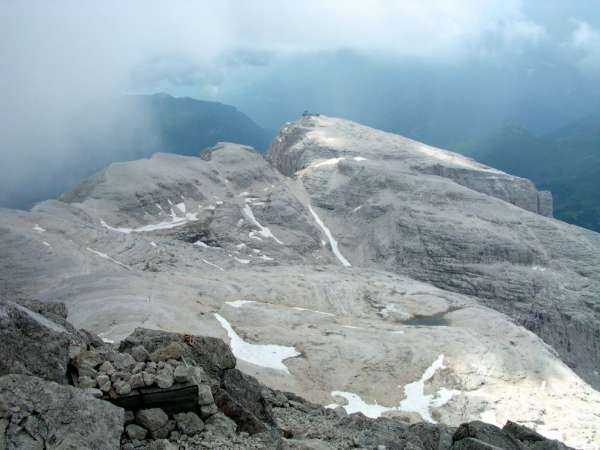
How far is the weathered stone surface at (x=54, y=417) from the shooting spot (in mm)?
11664

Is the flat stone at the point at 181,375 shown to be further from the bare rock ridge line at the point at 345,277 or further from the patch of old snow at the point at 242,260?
the patch of old snow at the point at 242,260

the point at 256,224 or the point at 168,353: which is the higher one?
the point at 168,353

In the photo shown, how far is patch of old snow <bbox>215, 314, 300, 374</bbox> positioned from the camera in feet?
195

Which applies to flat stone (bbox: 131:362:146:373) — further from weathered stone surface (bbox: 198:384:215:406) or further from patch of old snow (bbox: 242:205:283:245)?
patch of old snow (bbox: 242:205:283:245)

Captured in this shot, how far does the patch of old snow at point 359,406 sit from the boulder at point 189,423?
1491 inches

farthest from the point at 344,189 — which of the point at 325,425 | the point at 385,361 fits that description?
the point at 325,425

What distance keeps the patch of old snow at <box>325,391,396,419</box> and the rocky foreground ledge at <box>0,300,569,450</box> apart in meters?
31.0

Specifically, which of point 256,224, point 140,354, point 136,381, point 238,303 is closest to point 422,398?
point 238,303

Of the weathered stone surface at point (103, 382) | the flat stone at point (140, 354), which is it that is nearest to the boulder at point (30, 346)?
the weathered stone surface at point (103, 382)

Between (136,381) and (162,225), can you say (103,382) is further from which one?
(162,225)

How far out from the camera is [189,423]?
49.6 feet

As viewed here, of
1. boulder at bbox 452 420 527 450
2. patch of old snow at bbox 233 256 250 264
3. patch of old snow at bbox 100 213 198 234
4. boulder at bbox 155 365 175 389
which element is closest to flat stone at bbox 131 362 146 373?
boulder at bbox 155 365 175 389

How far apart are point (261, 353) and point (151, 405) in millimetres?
48039

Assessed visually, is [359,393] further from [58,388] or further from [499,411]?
[58,388]
